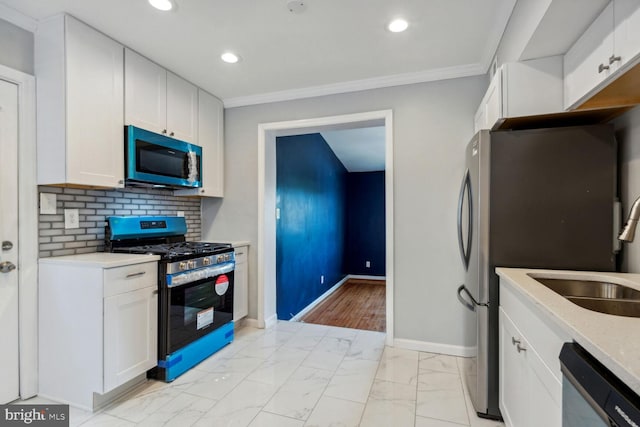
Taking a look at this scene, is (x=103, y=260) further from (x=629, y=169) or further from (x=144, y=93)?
(x=629, y=169)

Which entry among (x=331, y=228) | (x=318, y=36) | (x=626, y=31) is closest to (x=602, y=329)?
(x=626, y=31)

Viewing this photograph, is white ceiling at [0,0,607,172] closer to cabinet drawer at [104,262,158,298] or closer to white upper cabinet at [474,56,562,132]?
white upper cabinet at [474,56,562,132]

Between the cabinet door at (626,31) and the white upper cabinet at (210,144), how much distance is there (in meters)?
2.97

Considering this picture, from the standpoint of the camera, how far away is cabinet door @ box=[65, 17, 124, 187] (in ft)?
6.42

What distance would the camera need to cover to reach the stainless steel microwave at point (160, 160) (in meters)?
2.31

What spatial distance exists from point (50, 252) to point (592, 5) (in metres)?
3.27

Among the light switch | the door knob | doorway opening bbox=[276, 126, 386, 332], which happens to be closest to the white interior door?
the door knob

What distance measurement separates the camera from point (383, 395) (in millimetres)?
2059

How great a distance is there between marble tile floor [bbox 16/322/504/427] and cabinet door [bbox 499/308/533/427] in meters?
0.31

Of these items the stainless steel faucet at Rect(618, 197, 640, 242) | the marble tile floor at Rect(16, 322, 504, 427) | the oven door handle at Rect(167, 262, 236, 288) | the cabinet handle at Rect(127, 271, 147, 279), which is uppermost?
the stainless steel faucet at Rect(618, 197, 640, 242)

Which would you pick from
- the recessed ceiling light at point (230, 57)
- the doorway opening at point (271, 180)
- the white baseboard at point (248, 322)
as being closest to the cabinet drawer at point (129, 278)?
the doorway opening at point (271, 180)

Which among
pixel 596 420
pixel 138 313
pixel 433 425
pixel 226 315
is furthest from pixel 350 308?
pixel 596 420

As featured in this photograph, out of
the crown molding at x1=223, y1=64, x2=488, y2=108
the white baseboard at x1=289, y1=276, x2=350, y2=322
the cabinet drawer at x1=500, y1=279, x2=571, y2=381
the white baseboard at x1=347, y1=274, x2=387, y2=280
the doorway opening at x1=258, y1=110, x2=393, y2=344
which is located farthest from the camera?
the white baseboard at x1=347, y1=274, x2=387, y2=280

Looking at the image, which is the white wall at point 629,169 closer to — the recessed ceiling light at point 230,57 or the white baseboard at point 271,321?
the recessed ceiling light at point 230,57
